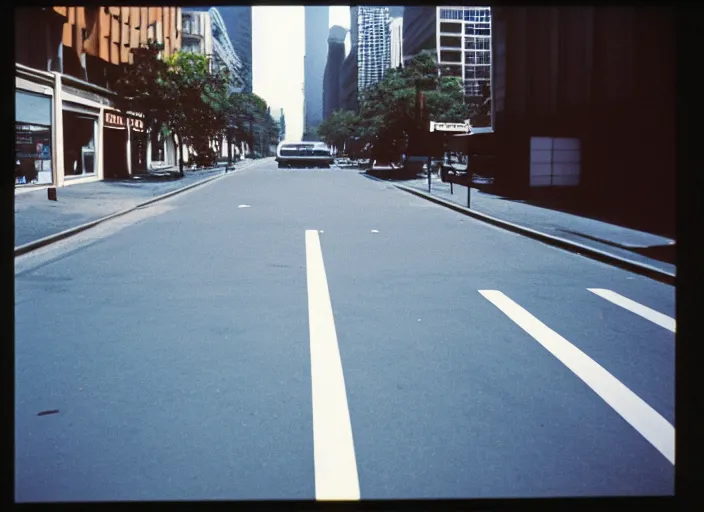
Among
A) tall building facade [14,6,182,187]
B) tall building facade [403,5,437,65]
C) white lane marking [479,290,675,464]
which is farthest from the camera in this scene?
tall building facade [403,5,437,65]

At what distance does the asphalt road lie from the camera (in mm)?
4492

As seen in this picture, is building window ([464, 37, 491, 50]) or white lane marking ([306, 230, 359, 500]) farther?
building window ([464, 37, 491, 50])

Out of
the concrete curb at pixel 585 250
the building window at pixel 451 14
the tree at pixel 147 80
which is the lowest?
the concrete curb at pixel 585 250

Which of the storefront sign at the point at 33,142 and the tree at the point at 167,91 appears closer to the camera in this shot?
the storefront sign at the point at 33,142

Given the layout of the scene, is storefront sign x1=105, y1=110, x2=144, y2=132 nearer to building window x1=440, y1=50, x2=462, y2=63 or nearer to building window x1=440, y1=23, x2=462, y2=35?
building window x1=440, y1=50, x2=462, y2=63

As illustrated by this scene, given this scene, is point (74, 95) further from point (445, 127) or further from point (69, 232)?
point (445, 127)

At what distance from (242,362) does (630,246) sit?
32.7ft

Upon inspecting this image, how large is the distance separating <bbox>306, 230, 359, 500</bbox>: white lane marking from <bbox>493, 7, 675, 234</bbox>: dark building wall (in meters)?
16.0

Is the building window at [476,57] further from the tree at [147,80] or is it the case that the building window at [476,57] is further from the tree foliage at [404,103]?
the tree at [147,80]

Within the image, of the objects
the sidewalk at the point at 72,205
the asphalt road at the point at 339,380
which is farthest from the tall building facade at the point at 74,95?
the asphalt road at the point at 339,380

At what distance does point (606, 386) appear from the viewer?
250 inches

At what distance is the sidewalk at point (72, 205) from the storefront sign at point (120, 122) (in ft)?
26.1

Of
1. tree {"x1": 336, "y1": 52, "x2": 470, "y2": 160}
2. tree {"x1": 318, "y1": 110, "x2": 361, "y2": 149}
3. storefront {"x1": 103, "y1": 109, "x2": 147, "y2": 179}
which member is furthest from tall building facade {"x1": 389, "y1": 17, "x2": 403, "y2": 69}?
storefront {"x1": 103, "y1": 109, "x2": 147, "y2": 179}

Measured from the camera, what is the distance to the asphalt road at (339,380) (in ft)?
14.7
